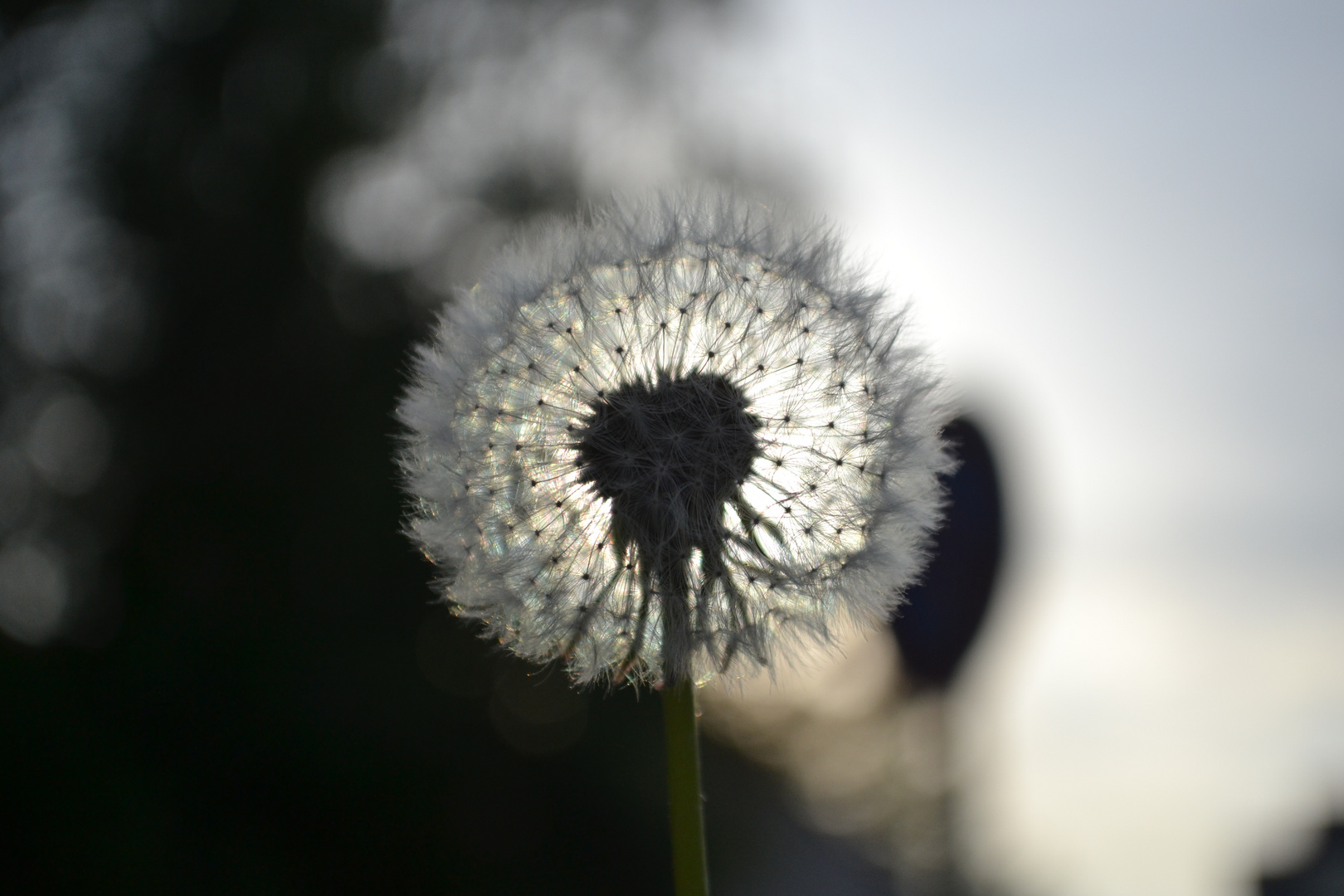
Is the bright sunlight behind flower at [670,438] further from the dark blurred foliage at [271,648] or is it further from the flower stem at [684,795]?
the dark blurred foliage at [271,648]

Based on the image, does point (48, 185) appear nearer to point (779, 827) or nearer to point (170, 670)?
point (170, 670)

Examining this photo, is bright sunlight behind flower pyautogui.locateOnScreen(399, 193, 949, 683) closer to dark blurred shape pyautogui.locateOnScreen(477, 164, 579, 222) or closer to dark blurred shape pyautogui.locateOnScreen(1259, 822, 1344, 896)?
dark blurred shape pyautogui.locateOnScreen(1259, 822, 1344, 896)

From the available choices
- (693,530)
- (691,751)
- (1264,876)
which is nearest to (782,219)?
(693,530)

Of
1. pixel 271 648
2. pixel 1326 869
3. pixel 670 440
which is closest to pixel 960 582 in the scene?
pixel 1326 869

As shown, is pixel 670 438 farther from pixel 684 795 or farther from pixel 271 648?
pixel 271 648

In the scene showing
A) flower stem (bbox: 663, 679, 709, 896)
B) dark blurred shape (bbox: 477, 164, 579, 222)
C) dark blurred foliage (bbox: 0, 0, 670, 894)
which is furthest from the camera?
dark blurred shape (bbox: 477, 164, 579, 222)

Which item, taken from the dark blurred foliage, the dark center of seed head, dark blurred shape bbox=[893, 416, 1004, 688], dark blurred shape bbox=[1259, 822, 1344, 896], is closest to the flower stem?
the dark center of seed head

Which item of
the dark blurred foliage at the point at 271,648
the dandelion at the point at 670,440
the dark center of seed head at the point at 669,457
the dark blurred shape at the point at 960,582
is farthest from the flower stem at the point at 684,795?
the dark blurred foliage at the point at 271,648
